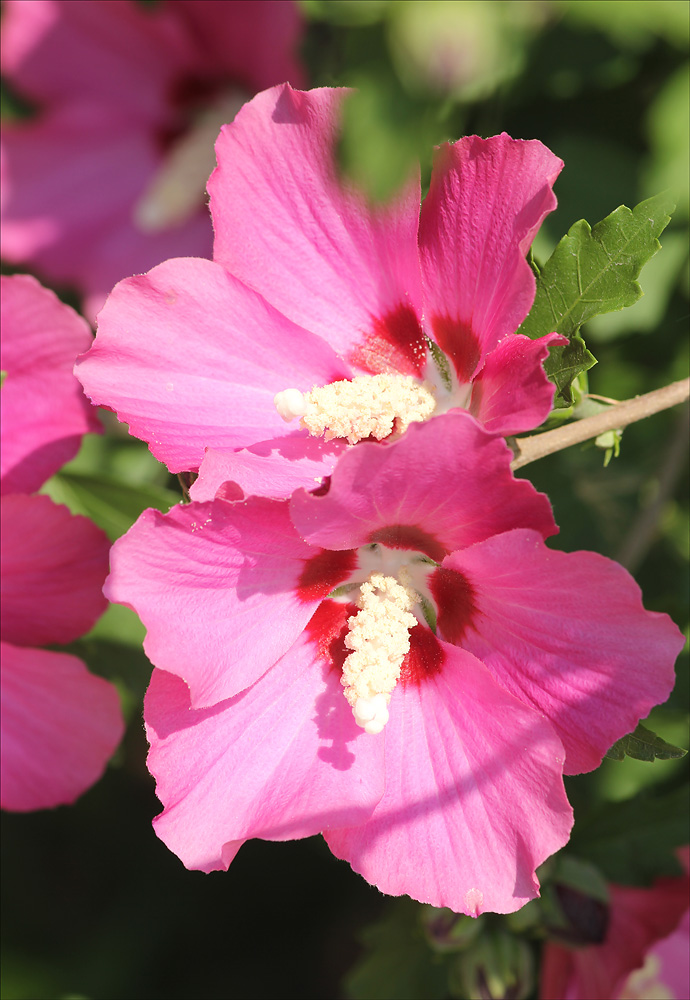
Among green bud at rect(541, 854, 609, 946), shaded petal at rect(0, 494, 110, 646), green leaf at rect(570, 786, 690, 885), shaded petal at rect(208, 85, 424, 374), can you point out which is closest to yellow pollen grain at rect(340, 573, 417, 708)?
shaded petal at rect(208, 85, 424, 374)

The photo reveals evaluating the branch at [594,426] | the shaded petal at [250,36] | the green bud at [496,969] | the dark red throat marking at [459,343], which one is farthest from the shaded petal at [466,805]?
the shaded petal at [250,36]

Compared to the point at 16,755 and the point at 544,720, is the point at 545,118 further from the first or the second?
the point at 16,755

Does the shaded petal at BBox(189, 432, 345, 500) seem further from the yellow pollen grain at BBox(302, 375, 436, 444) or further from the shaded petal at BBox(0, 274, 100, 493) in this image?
the shaded petal at BBox(0, 274, 100, 493)

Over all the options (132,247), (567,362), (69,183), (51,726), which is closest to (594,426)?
(567,362)

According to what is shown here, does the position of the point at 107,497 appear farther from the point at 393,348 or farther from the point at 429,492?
the point at 429,492

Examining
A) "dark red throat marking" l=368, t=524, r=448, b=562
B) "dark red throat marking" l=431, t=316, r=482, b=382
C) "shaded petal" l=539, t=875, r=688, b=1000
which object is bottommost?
"shaded petal" l=539, t=875, r=688, b=1000

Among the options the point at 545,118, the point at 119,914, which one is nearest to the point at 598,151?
the point at 545,118
